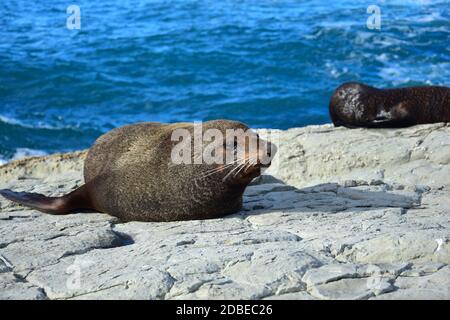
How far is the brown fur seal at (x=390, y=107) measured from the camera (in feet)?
34.5

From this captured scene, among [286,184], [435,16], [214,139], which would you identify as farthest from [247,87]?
[214,139]

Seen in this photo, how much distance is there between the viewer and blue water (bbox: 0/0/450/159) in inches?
630

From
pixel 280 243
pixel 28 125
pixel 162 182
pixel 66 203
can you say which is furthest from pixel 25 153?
pixel 280 243

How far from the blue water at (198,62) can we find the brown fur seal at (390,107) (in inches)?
185

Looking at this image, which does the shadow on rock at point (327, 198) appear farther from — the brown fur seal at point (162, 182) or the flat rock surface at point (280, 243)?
the brown fur seal at point (162, 182)

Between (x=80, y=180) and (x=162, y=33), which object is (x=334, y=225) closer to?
(x=80, y=180)

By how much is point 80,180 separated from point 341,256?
4.35 m

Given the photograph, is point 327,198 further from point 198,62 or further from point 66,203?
point 198,62

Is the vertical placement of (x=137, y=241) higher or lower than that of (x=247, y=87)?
higher

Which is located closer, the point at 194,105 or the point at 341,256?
the point at 341,256

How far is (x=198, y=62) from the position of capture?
750 inches

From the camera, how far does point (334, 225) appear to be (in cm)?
601

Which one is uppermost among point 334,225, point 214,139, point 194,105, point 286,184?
point 214,139

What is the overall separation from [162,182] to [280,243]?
165 centimetres
